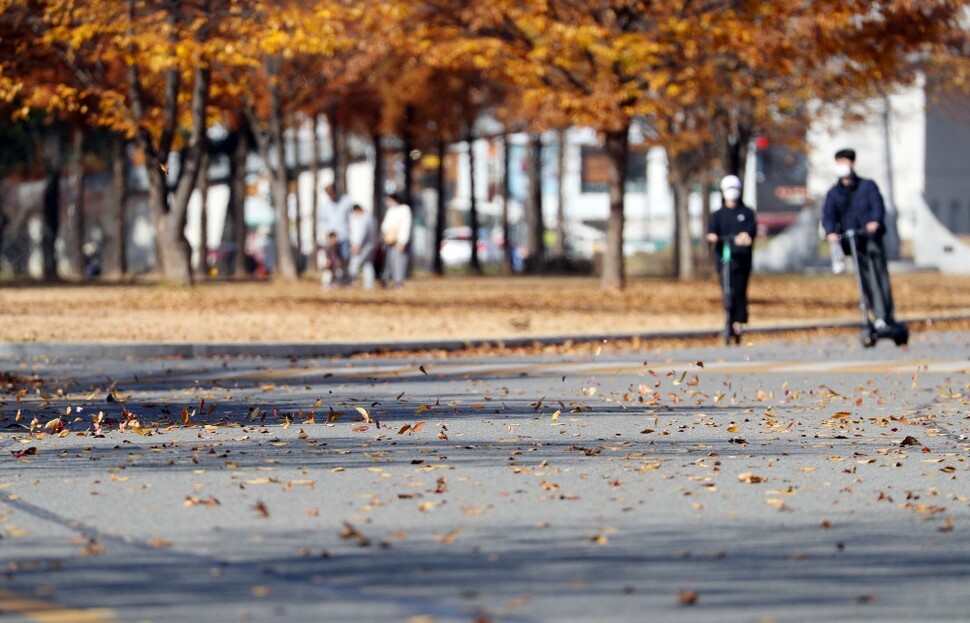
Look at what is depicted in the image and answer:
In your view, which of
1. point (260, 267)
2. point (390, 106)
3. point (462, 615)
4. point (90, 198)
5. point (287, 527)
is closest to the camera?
point (462, 615)

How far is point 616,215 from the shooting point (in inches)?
1187

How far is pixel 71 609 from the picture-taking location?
5812 millimetres

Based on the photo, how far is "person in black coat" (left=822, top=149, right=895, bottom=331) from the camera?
58.1 ft

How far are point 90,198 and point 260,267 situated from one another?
14179 millimetres

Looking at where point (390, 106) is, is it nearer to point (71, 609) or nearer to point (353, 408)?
point (353, 408)

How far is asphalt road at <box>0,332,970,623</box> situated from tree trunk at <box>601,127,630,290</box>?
51.7 feet

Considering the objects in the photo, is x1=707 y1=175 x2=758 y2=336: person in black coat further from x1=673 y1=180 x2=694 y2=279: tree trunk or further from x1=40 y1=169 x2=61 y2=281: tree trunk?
x1=40 y1=169 x2=61 y2=281: tree trunk

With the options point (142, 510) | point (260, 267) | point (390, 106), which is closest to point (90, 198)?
point (260, 267)

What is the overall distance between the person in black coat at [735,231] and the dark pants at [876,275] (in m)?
1.27

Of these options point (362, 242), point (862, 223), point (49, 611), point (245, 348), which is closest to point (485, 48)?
point (362, 242)

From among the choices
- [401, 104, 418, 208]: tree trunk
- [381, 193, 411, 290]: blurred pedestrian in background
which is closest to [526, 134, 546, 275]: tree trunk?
[401, 104, 418, 208]: tree trunk

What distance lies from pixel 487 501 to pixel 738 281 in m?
11.4

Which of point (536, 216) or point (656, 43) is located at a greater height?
point (656, 43)

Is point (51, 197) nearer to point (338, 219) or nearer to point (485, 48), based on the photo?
point (338, 219)
